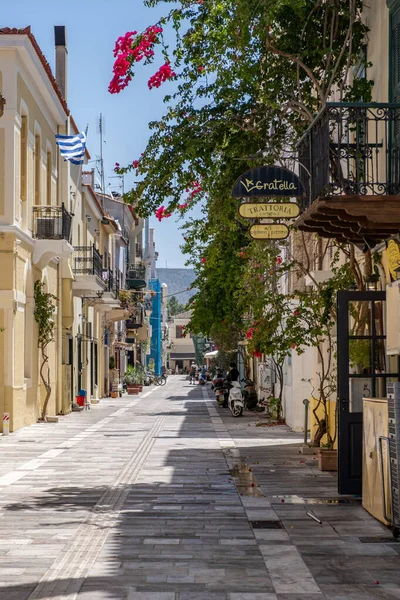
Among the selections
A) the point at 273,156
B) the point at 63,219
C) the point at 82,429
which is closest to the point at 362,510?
the point at 273,156

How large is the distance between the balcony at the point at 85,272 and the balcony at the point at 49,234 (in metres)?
8.23

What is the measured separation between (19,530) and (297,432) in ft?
49.3

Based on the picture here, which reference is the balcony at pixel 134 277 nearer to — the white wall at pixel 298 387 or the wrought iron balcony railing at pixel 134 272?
the wrought iron balcony railing at pixel 134 272

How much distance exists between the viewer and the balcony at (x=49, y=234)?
26.9m

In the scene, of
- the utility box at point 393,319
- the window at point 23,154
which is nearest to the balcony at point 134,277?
the window at point 23,154

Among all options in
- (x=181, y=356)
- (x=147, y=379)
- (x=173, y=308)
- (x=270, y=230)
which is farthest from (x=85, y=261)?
(x=173, y=308)

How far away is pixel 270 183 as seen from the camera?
13.1 m

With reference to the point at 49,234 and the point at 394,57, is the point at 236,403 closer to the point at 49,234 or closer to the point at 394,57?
the point at 49,234

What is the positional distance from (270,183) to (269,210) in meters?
0.58

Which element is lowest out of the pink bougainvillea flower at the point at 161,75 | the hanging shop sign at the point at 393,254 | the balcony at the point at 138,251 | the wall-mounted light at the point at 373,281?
the wall-mounted light at the point at 373,281

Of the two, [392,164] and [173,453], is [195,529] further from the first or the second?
[173,453]

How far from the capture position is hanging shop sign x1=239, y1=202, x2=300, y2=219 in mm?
13508

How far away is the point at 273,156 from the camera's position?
15.5 meters

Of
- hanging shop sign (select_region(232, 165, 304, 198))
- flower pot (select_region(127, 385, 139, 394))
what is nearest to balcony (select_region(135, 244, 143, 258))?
flower pot (select_region(127, 385, 139, 394))
